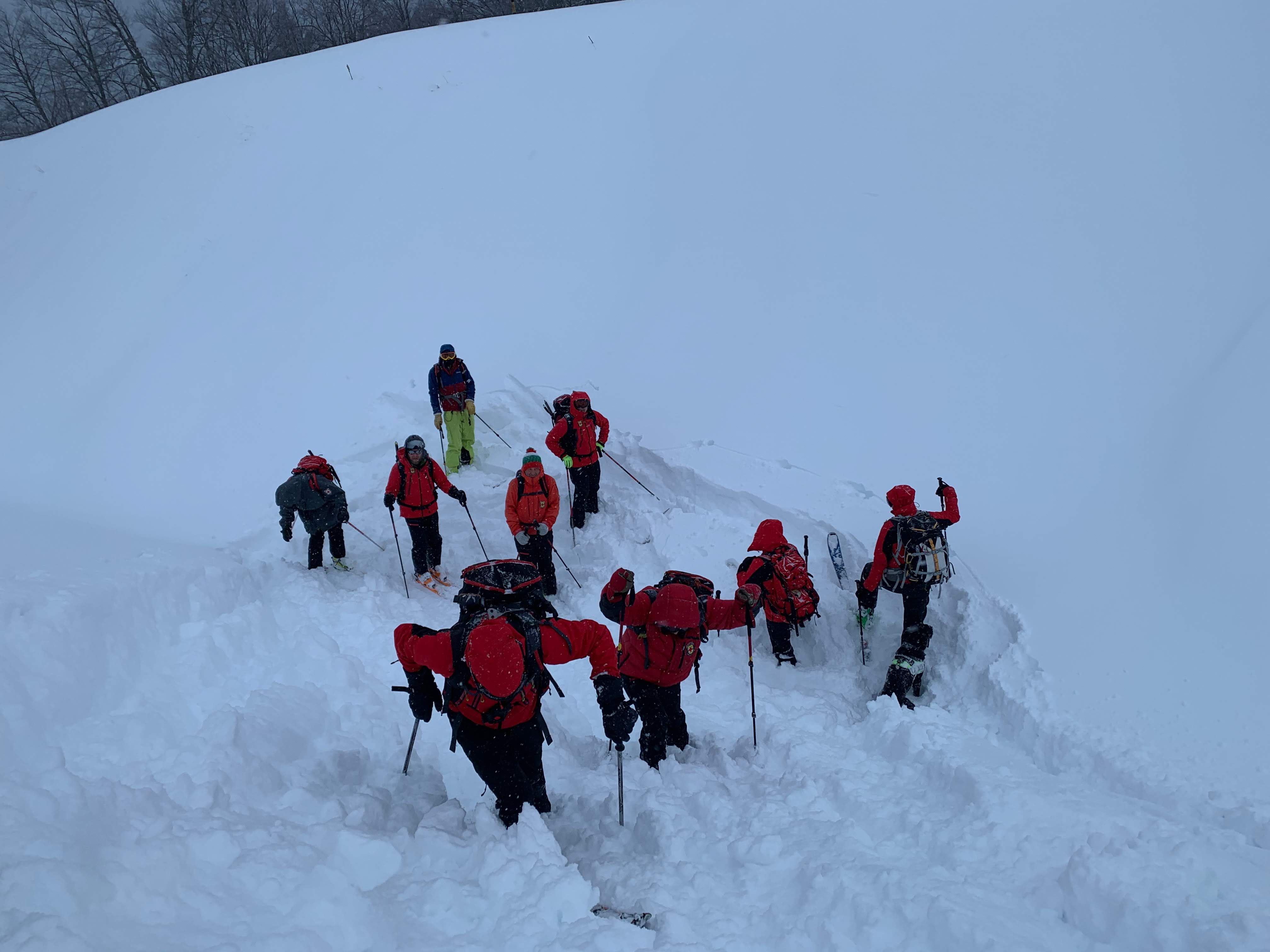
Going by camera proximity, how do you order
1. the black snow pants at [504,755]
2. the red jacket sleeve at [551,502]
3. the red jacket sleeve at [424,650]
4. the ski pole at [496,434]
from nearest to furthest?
1. the red jacket sleeve at [424,650]
2. the black snow pants at [504,755]
3. the red jacket sleeve at [551,502]
4. the ski pole at [496,434]

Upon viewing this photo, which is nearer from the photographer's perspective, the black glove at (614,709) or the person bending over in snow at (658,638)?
the black glove at (614,709)

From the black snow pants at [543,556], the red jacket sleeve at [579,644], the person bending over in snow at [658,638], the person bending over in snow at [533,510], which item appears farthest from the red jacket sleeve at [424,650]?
the black snow pants at [543,556]

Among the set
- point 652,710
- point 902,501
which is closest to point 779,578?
point 902,501

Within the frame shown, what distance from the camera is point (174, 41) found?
34719 mm

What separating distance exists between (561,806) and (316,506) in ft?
15.9

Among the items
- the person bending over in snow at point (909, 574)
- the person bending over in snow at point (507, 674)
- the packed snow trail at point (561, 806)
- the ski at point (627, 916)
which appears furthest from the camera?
the person bending over in snow at point (909, 574)

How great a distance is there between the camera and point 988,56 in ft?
45.2

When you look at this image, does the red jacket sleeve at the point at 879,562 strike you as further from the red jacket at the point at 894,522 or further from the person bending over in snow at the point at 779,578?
the person bending over in snow at the point at 779,578

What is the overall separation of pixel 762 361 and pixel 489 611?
292 inches

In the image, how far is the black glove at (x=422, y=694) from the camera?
462cm

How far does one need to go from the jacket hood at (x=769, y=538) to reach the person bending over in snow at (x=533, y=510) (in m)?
2.56

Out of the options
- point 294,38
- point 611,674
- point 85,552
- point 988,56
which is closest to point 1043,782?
point 611,674

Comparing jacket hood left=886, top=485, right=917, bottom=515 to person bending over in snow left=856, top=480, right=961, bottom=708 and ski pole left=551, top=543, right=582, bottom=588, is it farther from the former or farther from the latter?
ski pole left=551, top=543, right=582, bottom=588

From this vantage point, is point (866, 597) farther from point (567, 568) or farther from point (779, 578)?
point (567, 568)
